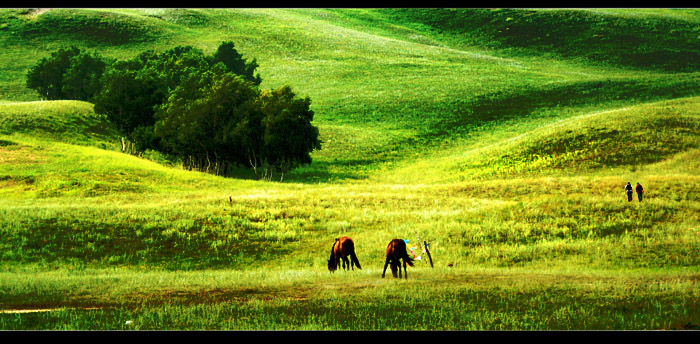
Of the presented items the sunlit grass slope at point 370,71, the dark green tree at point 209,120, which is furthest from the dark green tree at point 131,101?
the sunlit grass slope at point 370,71

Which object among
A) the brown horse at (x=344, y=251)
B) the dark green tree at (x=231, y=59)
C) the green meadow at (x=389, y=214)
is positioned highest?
the dark green tree at (x=231, y=59)

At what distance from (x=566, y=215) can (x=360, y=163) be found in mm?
52202

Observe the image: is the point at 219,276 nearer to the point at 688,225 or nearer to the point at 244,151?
the point at 688,225

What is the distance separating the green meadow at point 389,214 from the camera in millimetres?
17938

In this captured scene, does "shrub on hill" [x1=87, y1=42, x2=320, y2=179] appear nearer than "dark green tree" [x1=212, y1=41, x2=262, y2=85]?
Yes

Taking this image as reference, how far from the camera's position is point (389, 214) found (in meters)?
39.1

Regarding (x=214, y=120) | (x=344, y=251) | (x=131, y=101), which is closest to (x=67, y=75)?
(x=131, y=101)

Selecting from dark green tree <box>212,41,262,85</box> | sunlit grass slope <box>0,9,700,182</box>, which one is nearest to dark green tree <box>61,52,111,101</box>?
sunlit grass slope <box>0,9,700,182</box>

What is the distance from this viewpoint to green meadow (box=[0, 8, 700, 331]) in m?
17.9

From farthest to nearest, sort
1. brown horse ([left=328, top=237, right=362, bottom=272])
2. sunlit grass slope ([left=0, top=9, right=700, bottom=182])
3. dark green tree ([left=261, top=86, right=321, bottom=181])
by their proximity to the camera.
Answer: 1. sunlit grass slope ([left=0, top=9, right=700, bottom=182])
2. dark green tree ([left=261, top=86, right=321, bottom=181])
3. brown horse ([left=328, top=237, right=362, bottom=272])

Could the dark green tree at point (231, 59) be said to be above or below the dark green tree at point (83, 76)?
above

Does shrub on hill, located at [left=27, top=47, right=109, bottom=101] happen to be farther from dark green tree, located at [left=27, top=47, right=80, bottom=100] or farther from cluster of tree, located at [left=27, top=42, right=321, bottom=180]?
cluster of tree, located at [left=27, top=42, right=321, bottom=180]

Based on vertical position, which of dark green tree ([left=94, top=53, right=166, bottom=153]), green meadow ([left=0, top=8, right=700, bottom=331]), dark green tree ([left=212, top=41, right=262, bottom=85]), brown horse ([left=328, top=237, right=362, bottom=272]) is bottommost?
green meadow ([left=0, top=8, right=700, bottom=331])

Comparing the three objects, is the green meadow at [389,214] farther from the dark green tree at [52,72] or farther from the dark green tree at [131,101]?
the dark green tree at [52,72]
